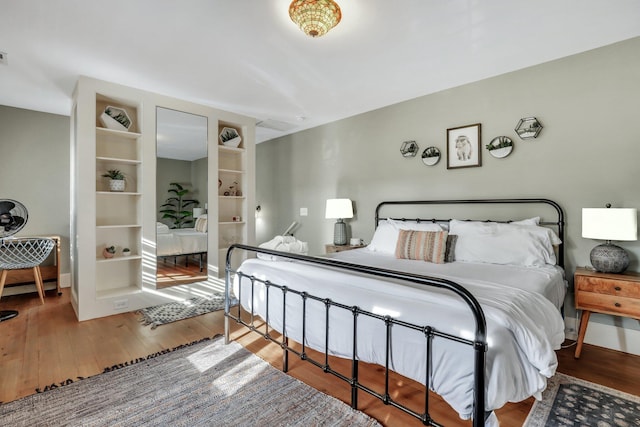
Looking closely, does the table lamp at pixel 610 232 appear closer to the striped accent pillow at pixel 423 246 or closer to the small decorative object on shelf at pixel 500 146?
the small decorative object on shelf at pixel 500 146

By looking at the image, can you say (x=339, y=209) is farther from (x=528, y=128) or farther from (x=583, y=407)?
(x=583, y=407)

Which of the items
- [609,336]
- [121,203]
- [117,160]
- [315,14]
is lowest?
[609,336]

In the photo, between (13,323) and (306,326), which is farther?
(13,323)

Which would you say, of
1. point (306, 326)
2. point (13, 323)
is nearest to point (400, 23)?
point (306, 326)

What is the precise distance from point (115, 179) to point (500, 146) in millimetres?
4127

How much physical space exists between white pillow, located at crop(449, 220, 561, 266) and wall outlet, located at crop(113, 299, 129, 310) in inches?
137

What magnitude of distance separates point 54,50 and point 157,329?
8.55 ft

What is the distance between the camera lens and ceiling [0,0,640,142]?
81.2 inches

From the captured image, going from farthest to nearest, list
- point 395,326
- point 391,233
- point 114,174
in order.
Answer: point 114,174 < point 391,233 < point 395,326

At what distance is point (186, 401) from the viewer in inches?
71.5

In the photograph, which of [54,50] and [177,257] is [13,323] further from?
[54,50]

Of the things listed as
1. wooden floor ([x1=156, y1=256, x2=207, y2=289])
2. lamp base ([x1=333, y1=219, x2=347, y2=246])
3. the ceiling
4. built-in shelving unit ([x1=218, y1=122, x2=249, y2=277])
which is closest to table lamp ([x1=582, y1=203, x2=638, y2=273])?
the ceiling

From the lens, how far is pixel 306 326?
1.91 m

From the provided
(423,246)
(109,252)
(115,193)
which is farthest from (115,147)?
(423,246)
